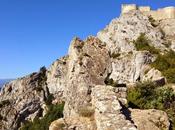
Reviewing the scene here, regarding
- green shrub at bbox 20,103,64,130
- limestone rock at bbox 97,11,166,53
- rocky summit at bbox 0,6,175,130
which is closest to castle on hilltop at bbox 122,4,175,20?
rocky summit at bbox 0,6,175,130

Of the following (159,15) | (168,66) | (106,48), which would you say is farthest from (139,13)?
(168,66)

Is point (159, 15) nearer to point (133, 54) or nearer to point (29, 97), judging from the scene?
point (133, 54)

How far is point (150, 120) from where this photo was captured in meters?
25.2

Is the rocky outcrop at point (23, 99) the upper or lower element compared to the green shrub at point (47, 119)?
upper

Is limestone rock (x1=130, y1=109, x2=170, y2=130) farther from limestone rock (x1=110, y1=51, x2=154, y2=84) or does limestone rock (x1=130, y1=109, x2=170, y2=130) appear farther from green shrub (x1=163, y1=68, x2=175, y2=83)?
limestone rock (x1=110, y1=51, x2=154, y2=84)

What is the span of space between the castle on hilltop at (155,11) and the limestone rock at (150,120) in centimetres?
5959

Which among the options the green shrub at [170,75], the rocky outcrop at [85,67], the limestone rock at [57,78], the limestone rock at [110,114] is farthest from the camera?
the limestone rock at [57,78]

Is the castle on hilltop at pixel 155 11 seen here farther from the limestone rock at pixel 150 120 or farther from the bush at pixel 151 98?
the limestone rock at pixel 150 120

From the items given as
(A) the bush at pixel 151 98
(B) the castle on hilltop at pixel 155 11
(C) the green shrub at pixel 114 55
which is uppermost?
(B) the castle on hilltop at pixel 155 11

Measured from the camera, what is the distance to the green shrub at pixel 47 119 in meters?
122

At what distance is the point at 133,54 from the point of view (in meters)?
76.4

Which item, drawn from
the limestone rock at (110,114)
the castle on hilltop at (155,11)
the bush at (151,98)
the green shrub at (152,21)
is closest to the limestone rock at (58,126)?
the limestone rock at (110,114)

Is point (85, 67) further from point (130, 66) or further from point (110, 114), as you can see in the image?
point (110, 114)

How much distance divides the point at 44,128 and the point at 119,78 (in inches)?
1973
